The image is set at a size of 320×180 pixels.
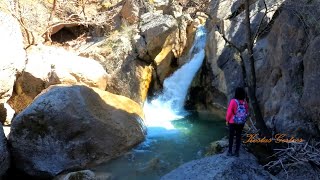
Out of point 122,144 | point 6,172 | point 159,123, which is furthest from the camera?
point 159,123

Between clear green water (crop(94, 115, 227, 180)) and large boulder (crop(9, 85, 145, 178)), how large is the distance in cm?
51

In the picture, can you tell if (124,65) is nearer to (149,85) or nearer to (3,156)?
(149,85)

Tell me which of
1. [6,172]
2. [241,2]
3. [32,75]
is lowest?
[6,172]

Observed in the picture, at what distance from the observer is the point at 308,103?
7770mm

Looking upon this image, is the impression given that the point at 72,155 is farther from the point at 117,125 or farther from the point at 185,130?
the point at 185,130

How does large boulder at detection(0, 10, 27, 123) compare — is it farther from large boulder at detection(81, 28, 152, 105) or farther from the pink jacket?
the pink jacket

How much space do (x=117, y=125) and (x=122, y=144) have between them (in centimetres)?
57

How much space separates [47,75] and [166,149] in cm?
530

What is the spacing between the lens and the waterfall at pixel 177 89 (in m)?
14.9

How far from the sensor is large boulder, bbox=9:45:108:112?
502 inches

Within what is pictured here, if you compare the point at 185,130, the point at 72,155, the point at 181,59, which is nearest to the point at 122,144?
the point at 72,155

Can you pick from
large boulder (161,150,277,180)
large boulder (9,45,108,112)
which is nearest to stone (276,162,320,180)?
large boulder (161,150,277,180)

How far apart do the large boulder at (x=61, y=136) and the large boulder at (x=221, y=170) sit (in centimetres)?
325

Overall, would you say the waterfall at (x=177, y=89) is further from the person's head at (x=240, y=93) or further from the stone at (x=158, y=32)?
the person's head at (x=240, y=93)
